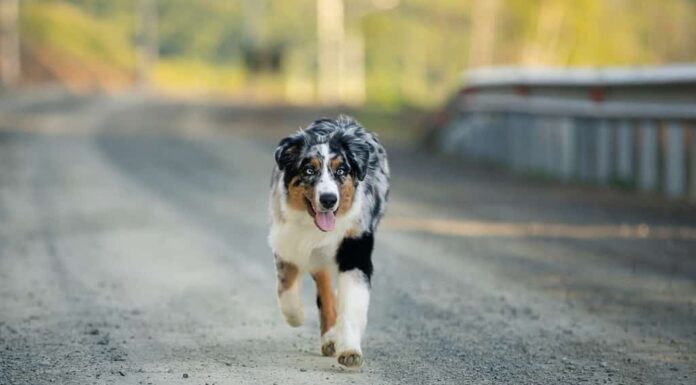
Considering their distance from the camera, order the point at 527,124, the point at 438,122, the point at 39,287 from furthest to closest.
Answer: the point at 438,122 < the point at 527,124 < the point at 39,287

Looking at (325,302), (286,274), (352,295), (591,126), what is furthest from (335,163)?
(591,126)

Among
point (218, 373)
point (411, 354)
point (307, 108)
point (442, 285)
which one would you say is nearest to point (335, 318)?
point (411, 354)

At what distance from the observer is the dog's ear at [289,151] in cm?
727

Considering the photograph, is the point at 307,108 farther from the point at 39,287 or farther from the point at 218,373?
the point at 218,373

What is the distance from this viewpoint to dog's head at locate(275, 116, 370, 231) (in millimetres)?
7086

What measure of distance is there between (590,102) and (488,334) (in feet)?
37.4

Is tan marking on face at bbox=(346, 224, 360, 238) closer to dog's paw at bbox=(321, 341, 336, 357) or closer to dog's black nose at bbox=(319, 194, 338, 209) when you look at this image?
dog's black nose at bbox=(319, 194, 338, 209)

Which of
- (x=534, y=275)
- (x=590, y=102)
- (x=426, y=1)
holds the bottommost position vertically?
(x=534, y=275)

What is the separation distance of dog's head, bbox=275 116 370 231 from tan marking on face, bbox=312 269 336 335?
66 centimetres

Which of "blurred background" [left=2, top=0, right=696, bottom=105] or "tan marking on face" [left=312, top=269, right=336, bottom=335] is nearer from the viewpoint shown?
"tan marking on face" [left=312, top=269, right=336, bottom=335]

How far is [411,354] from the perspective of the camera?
7.65 meters

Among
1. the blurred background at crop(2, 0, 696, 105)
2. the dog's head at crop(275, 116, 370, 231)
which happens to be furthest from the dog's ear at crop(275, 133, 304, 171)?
the blurred background at crop(2, 0, 696, 105)

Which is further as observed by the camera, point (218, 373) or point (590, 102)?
point (590, 102)

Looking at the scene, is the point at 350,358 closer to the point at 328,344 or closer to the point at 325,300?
the point at 328,344
